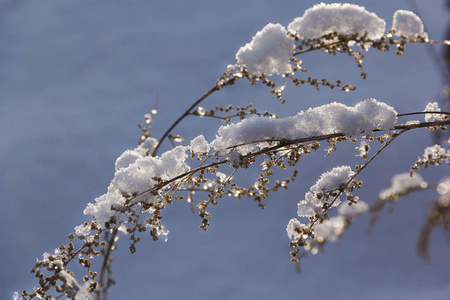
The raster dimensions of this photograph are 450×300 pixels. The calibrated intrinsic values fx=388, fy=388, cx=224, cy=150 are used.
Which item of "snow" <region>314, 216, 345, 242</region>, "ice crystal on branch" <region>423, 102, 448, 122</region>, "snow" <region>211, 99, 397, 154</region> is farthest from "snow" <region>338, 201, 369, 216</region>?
"ice crystal on branch" <region>423, 102, 448, 122</region>

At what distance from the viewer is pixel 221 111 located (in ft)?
7.85

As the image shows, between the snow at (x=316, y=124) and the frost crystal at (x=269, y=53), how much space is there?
370 mm

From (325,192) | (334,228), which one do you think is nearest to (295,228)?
(325,192)

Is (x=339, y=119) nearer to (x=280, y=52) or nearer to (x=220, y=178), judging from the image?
(x=280, y=52)

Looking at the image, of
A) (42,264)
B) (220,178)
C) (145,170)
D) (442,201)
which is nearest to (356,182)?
(220,178)

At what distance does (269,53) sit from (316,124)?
60 centimetres

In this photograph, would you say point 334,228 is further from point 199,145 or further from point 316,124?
point 199,145

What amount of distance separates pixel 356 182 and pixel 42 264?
2082 millimetres

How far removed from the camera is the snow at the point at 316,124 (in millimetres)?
2404

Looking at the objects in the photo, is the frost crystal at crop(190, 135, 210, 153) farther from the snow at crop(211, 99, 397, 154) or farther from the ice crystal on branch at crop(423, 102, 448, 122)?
the ice crystal on branch at crop(423, 102, 448, 122)

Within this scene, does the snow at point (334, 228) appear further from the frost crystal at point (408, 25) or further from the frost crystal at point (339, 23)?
the frost crystal at point (408, 25)

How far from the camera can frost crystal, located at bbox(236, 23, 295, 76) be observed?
2.14 meters

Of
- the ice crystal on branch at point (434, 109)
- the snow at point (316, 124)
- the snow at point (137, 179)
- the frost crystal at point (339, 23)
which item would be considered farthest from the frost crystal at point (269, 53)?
the ice crystal on branch at point (434, 109)

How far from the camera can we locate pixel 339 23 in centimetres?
214
